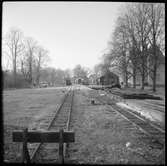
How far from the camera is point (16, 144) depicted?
18.2 ft

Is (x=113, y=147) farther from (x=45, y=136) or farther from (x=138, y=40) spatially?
(x=138, y=40)

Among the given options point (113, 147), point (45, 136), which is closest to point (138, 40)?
point (113, 147)

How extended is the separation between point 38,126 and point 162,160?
5.37 meters

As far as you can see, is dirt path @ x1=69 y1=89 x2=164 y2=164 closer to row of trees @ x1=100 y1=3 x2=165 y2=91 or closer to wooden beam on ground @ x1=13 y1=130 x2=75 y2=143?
wooden beam on ground @ x1=13 y1=130 x2=75 y2=143

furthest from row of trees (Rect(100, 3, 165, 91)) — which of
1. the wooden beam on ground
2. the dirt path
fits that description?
the wooden beam on ground

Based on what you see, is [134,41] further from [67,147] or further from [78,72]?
[78,72]

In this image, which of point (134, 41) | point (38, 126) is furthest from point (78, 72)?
point (38, 126)

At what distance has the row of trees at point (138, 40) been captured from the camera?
79.3ft

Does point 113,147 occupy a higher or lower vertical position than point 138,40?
lower

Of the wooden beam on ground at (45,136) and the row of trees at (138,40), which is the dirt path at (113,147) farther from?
the row of trees at (138,40)

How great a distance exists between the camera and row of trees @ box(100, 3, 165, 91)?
24.2 metres

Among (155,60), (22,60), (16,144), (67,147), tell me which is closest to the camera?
(67,147)

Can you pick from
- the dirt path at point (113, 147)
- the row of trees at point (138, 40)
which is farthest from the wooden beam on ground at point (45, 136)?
the row of trees at point (138, 40)

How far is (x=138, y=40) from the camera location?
27359 millimetres
